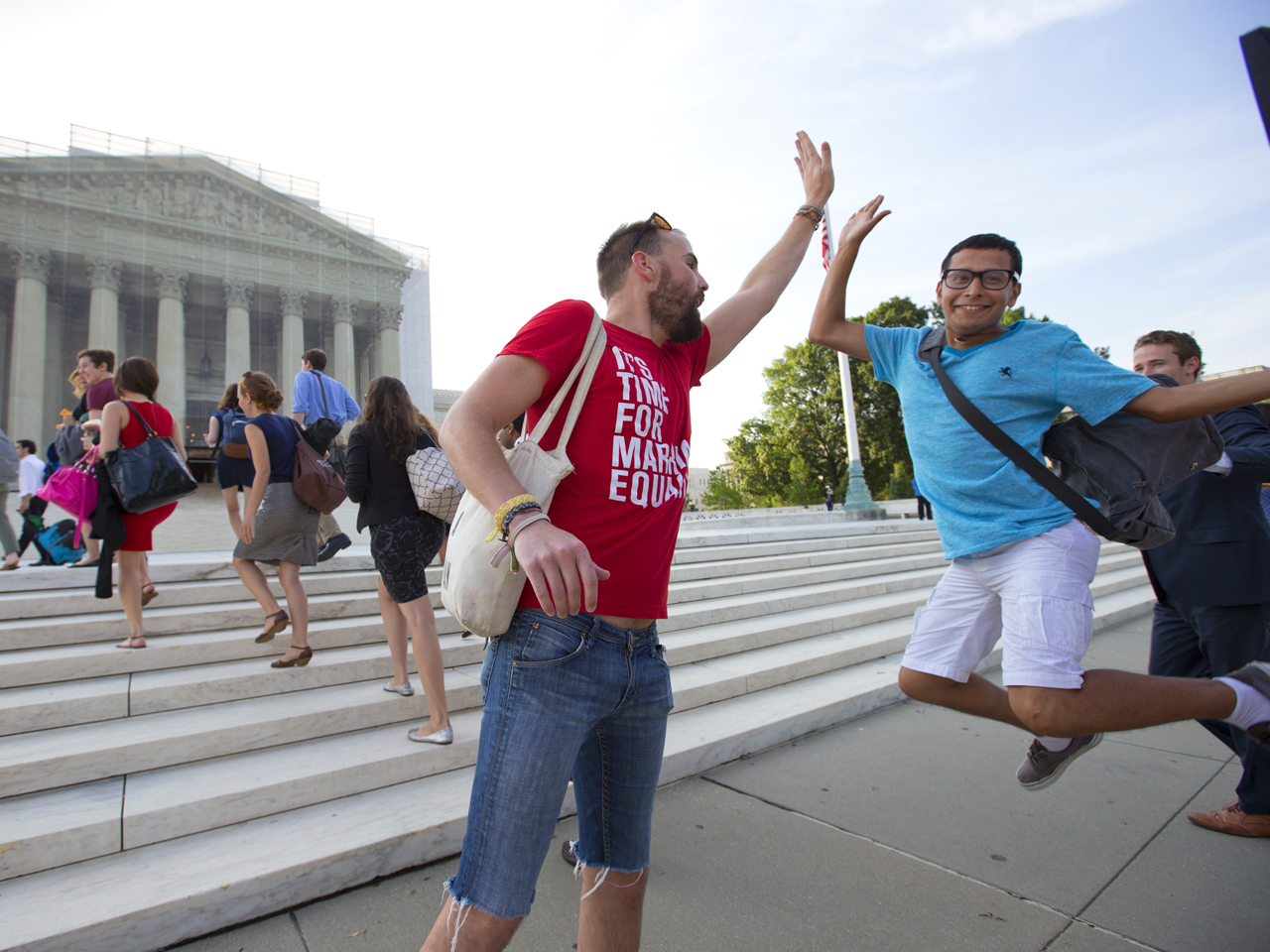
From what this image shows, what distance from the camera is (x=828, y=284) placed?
2.59 m

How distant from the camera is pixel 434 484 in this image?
3477mm

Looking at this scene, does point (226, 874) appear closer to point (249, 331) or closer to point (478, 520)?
point (478, 520)

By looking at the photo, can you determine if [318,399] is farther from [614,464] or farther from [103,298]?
[103,298]

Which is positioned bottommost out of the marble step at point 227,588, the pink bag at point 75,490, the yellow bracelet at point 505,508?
the marble step at point 227,588

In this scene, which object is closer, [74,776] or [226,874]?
[226,874]

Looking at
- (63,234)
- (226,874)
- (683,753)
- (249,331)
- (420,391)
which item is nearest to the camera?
(226,874)

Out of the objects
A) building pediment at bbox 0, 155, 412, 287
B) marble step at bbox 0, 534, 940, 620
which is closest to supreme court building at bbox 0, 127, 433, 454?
building pediment at bbox 0, 155, 412, 287

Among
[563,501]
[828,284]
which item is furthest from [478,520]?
[828,284]

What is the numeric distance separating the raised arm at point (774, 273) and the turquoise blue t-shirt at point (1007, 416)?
0.63 metres

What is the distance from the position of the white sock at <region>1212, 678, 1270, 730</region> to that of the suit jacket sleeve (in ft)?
3.54

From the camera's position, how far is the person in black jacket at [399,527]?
3441 mm

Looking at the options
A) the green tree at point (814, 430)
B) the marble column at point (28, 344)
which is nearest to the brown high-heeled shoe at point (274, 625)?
the marble column at point (28, 344)

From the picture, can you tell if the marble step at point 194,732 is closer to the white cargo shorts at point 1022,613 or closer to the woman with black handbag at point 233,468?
the woman with black handbag at point 233,468

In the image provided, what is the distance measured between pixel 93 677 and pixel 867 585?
6.79m
